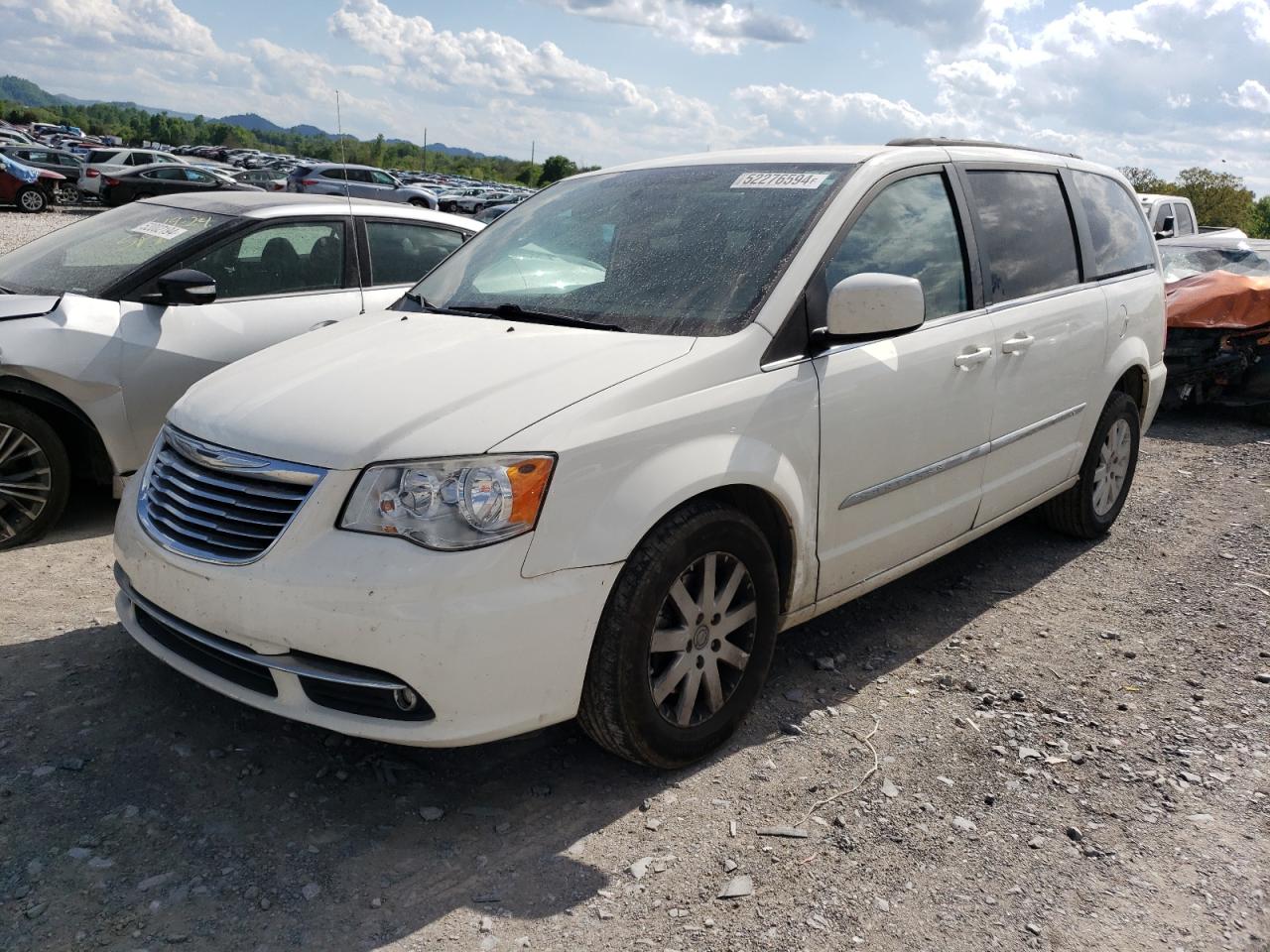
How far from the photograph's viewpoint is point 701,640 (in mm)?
3248

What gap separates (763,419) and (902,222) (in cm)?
116

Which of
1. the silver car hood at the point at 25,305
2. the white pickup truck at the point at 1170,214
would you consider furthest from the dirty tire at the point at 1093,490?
the white pickup truck at the point at 1170,214

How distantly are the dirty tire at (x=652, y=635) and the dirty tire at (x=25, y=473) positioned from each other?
3235mm

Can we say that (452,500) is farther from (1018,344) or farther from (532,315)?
(1018,344)

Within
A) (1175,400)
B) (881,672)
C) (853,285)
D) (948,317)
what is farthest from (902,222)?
(1175,400)

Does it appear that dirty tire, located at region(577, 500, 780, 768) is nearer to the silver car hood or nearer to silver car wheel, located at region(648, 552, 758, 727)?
silver car wheel, located at region(648, 552, 758, 727)

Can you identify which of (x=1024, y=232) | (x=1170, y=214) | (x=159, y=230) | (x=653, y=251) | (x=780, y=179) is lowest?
(x=159, y=230)

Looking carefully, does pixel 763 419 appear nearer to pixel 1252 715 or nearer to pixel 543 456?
pixel 543 456

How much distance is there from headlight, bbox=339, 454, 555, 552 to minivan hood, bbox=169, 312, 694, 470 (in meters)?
0.04

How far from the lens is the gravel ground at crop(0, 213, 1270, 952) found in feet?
8.73

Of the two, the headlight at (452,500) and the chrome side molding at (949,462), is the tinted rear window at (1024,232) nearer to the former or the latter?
the chrome side molding at (949,462)

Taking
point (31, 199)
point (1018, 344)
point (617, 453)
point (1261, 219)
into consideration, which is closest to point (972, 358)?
point (1018, 344)

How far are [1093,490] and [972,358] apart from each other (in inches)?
72.9

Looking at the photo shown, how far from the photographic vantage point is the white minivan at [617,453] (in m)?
2.79
